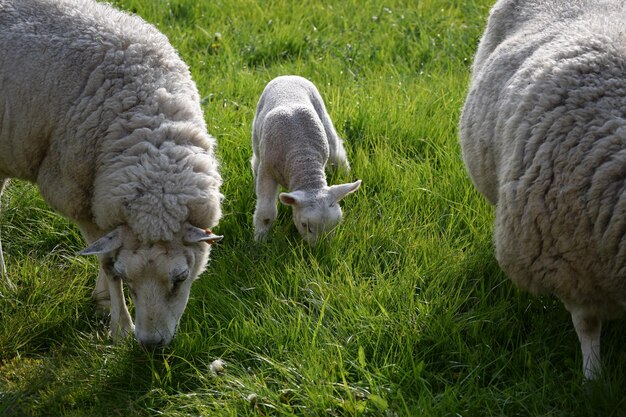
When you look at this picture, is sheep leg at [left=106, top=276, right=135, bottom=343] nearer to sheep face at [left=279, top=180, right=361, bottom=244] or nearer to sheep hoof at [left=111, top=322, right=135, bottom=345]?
sheep hoof at [left=111, top=322, right=135, bottom=345]

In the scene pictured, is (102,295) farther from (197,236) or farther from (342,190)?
(342,190)

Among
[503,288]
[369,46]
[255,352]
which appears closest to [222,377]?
[255,352]

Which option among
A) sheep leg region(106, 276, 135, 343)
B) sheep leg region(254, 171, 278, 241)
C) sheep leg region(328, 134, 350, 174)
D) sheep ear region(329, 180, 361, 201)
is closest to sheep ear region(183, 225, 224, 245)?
sheep leg region(106, 276, 135, 343)

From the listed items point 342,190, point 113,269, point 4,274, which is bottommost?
point 4,274

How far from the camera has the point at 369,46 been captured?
6836mm

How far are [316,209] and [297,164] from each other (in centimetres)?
40

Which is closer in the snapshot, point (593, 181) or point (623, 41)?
point (593, 181)

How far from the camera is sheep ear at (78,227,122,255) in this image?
3.62 metres

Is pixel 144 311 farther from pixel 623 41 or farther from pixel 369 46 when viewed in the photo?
pixel 369 46

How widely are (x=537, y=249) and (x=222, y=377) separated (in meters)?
1.46

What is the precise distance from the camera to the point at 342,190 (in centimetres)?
462

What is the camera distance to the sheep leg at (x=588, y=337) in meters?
3.40

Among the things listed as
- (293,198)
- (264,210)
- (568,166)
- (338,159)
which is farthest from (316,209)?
(568,166)

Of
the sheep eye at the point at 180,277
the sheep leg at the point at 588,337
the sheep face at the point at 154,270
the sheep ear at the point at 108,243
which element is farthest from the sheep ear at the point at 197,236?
the sheep leg at the point at 588,337
